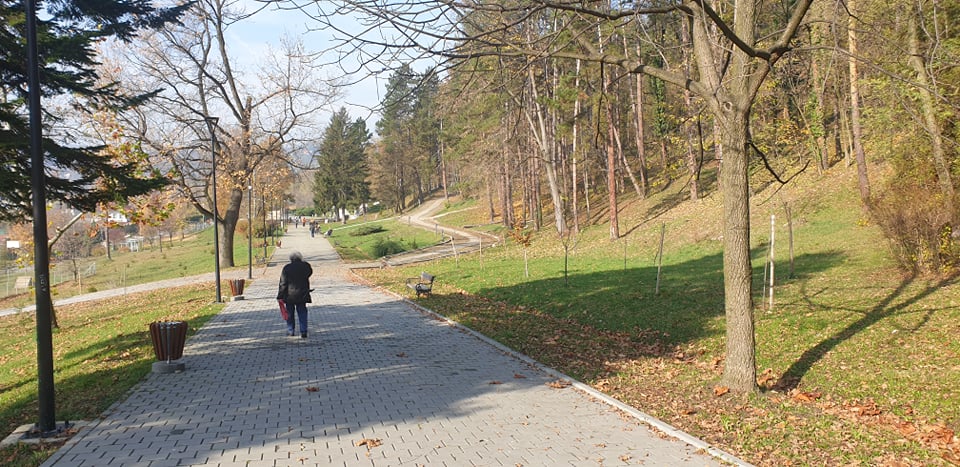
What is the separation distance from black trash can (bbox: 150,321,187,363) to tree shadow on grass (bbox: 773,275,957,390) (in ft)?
26.7

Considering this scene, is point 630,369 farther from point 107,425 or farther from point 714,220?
point 714,220

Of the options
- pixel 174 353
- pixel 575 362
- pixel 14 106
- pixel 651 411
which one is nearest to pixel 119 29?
pixel 14 106

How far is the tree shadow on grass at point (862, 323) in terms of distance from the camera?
7.38 metres

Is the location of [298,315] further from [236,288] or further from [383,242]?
[383,242]

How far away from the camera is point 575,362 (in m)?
9.05

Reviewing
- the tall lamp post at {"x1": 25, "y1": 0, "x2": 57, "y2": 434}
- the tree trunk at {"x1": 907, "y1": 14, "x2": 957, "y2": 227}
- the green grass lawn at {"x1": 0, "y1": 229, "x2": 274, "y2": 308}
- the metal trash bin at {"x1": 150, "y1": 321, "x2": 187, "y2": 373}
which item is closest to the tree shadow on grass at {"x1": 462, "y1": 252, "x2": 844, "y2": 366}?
the tree trunk at {"x1": 907, "y1": 14, "x2": 957, "y2": 227}

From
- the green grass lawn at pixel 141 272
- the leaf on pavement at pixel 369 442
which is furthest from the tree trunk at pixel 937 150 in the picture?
the green grass lawn at pixel 141 272

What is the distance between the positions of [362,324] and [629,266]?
384 inches

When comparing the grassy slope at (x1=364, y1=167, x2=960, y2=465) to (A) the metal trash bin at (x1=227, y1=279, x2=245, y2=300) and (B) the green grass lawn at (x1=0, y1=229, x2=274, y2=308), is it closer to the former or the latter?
(A) the metal trash bin at (x1=227, y1=279, x2=245, y2=300)

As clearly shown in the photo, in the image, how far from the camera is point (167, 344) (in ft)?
29.3

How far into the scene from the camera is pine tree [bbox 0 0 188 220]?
32.6 ft

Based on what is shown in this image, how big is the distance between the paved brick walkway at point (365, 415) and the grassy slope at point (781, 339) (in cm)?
78

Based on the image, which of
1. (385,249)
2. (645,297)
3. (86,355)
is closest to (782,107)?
(645,297)

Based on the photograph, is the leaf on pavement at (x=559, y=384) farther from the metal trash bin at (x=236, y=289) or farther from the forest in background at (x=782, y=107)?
the metal trash bin at (x=236, y=289)
